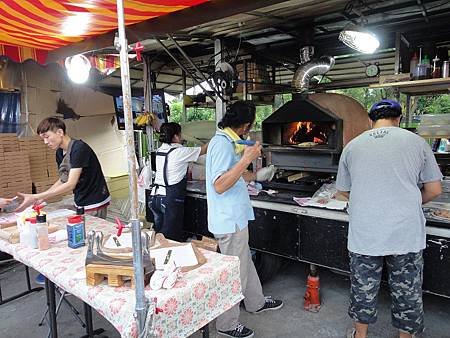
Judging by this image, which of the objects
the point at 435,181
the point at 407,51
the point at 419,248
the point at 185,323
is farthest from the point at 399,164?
the point at 407,51

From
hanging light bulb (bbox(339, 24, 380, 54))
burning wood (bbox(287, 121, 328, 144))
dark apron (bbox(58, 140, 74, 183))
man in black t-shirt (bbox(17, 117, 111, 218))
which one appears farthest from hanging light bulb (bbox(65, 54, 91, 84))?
hanging light bulb (bbox(339, 24, 380, 54))

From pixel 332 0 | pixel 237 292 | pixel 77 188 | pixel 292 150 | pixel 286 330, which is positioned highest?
pixel 332 0

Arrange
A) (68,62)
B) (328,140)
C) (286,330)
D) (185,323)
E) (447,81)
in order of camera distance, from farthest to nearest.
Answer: (68,62), (328,140), (447,81), (286,330), (185,323)

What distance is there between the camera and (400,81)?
3.23m

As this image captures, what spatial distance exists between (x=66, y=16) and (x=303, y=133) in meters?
2.66

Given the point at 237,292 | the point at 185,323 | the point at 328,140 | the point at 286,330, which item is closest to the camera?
the point at 185,323

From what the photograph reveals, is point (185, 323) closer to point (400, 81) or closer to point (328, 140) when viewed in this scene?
point (328, 140)

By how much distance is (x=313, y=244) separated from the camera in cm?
294

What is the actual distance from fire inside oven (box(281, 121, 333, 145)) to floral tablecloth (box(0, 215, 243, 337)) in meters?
2.36

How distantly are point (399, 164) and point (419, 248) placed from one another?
537 mm

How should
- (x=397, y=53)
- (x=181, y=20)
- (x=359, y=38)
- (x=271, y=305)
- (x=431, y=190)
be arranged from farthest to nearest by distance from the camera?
(x=397, y=53) < (x=359, y=38) < (x=271, y=305) < (x=181, y=20) < (x=431, y=190)

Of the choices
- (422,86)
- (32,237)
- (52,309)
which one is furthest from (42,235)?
(422,86)

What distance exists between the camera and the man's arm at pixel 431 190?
212cm

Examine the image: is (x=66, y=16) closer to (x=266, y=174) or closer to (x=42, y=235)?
(x=42, y=235)
